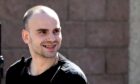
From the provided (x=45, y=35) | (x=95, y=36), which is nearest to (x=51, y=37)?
(x=45, y=35)

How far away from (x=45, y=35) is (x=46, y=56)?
126 mm

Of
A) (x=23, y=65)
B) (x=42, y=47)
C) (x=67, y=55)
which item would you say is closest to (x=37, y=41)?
(x=42, y=47)

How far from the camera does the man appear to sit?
288 centimetres

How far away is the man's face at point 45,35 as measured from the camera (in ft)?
9.80

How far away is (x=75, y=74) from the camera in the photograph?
9.40 feet

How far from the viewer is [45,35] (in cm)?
301

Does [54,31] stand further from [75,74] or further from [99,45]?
[99,45]

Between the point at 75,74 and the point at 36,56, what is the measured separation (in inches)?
14.1

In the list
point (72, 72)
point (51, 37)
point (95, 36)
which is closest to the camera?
point (72, 72)

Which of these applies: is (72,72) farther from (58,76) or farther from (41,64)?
(41,64)

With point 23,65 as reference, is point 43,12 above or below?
above

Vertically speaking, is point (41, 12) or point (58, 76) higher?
point (41, 12)

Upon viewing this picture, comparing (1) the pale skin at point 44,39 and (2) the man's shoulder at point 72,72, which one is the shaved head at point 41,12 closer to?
(1) the pale skin at point 44,39

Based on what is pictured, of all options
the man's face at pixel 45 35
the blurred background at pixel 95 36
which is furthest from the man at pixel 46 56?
the blurred background at pixel 95 36
